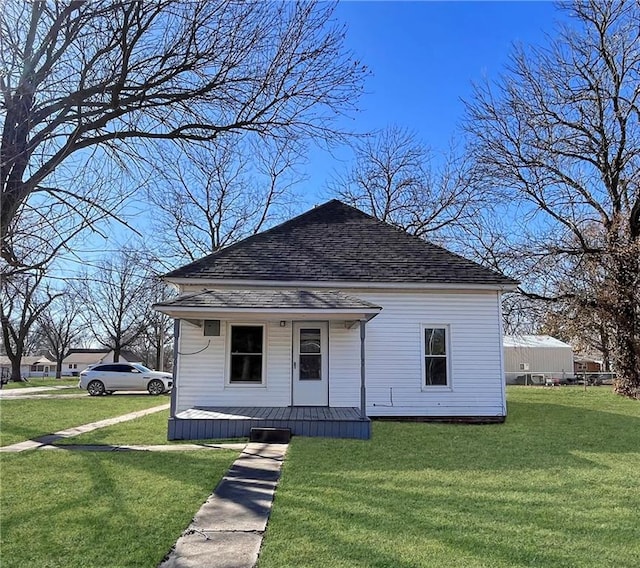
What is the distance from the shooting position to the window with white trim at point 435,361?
12.1 meters

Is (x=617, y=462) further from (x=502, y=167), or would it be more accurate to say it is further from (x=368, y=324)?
(x=502, y=167)

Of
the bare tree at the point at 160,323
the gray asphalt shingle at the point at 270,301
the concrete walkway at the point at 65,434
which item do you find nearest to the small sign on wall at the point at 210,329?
the gray asphalt shingle at the point at 270,301

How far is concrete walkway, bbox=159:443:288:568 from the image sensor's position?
3.82m

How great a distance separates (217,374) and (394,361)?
13.9ft

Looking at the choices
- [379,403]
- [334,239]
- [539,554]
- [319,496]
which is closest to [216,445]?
[319,496]

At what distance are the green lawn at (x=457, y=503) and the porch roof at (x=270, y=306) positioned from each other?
2476mm

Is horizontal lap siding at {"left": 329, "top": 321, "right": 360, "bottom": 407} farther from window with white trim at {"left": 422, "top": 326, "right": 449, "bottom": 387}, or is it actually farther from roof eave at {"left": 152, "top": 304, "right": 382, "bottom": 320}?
roof eave at {"left": 152, "top": 304, "right": 382, "bottom": 320}

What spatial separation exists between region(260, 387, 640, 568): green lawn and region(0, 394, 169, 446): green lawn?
6270 millimetres

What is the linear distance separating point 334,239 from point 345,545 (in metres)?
10.3

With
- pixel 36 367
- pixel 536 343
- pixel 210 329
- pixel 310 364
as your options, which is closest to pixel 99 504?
pixel 210 329

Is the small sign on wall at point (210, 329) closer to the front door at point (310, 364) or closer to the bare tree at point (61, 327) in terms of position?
the front door at point (310, 364)

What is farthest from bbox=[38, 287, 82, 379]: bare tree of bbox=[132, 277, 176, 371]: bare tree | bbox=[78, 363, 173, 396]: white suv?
bbox=[78, 363, 173, 396]: white suv

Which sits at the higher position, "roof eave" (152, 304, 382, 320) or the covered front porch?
"roof eave" (152, 304, 382, 320)

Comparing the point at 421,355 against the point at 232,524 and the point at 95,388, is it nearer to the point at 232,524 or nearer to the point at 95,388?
the point at 232,524
